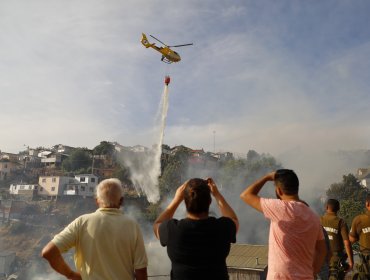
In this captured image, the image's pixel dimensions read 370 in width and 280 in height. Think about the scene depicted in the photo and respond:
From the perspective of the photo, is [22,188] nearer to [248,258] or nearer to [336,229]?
[248,258]

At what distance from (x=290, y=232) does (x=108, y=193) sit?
2321mm

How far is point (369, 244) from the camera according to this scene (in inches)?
295

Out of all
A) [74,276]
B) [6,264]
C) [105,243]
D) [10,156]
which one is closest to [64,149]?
[10,156]

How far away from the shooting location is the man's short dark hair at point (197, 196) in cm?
383

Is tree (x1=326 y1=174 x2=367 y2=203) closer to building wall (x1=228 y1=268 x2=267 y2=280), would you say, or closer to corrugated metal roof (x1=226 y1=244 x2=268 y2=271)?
corrugated metal roof (x1=226 y1=244 x2=268 y2=271)

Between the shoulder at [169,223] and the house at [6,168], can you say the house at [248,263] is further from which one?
the house at [6,168]

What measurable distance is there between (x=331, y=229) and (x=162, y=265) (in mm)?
39245

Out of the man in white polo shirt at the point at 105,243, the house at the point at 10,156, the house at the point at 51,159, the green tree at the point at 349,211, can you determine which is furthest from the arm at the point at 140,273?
the house at the point at 10,156

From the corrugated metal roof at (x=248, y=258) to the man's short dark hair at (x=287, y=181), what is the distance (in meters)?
30.9

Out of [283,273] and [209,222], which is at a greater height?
[209,222]

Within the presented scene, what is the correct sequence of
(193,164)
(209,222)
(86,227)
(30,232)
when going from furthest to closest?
1. (193,164)
2. (30,232)
3. (86,227)
4. (209,222)

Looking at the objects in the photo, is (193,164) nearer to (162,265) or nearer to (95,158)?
(95,158)

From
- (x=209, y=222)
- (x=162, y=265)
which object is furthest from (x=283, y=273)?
(x=162, y=265)

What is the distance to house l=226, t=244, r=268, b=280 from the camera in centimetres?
3256
